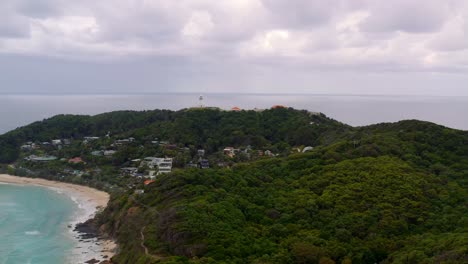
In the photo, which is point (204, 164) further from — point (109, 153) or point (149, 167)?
point (109, 153)

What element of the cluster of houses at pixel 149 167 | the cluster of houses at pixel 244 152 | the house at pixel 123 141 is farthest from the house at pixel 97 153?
the cluster of houses at pixel 244 152

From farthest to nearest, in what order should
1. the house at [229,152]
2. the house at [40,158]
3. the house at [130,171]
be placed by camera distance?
the house at [40,158] < the house at [229,152] < the house at [130,171]

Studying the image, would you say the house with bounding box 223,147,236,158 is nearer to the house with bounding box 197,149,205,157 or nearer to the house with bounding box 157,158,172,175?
the house with bounding box 197,149,205,157

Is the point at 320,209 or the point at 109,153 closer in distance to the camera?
the point at 320,209

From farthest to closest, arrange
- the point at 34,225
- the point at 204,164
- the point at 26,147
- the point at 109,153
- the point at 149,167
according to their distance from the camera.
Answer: the point at 26,147 → the point at 109,153 → the point at 149,167 → the point at 204,164 → the point at 34,225

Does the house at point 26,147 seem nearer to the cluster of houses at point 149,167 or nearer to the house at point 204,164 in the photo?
the cluster of houses at point 149,167

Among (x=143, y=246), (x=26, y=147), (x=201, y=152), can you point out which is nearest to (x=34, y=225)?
(x=143, y=246)

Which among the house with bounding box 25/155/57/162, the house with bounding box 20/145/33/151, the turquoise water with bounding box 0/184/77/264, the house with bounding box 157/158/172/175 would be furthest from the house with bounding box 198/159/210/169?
the house with bounding box 20/145/33/151

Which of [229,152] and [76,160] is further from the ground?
[229,152]
